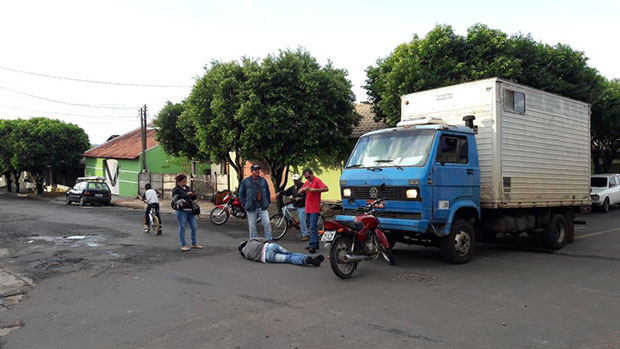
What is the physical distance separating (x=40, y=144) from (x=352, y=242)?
35.1m

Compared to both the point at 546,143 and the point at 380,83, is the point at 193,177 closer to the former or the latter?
the point at 380,83

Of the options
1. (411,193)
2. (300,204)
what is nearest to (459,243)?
(411,193)

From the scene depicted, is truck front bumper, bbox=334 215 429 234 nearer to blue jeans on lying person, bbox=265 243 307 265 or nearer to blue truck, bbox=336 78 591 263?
blue truck, bbox=336 78 591 263

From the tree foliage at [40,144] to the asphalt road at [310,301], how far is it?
2888cm

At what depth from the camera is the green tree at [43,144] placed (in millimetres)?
34344

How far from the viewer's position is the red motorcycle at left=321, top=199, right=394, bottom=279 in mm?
6785

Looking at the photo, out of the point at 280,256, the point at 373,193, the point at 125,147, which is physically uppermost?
the point at 125,147

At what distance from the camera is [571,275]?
7.24 m

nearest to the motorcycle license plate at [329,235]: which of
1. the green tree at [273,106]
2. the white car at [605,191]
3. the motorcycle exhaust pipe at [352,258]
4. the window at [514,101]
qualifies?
the motorcycle exhaust pipe at [352,258]

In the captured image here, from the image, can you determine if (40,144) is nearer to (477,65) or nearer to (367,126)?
(367,126)

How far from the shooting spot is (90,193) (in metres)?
24.3

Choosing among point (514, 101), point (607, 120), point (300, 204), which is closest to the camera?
point (514, 101)

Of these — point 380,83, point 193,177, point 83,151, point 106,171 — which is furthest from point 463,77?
point 83,151

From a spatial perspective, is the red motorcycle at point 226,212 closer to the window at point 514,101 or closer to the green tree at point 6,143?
the window at point 514,101
